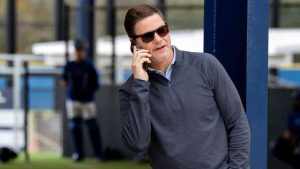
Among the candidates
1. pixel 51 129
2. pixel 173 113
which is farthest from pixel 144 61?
pixel 51 129

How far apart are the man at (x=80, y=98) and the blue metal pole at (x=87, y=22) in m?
1.47

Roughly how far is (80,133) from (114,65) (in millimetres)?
1478

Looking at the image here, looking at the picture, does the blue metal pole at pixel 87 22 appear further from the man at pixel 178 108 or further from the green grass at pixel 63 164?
the man at pixel 178 108

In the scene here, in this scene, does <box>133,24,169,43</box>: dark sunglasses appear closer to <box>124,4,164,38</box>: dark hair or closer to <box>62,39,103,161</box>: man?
<box>124,4,164,38</box>: dark hair

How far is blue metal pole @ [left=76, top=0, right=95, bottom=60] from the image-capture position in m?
15.8

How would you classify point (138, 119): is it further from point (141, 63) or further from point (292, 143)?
point (292, 143)

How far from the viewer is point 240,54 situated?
4.34m

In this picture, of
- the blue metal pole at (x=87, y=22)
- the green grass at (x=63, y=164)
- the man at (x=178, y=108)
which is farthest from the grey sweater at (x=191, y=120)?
the blue metal pole at (x=87, y=22)

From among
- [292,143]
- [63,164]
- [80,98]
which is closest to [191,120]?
[292,143]

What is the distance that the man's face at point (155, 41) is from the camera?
12.2 ft

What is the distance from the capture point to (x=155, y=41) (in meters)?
3.71

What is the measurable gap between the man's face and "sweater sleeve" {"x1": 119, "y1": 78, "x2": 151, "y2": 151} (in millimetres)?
127

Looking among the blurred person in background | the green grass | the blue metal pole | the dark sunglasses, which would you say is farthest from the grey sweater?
the blue metal pole

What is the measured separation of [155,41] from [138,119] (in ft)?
1.06
